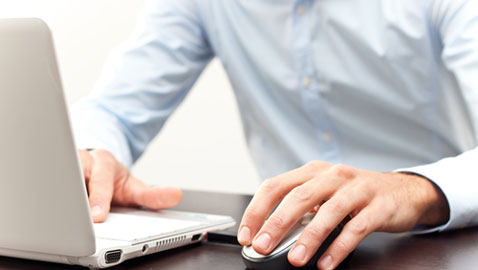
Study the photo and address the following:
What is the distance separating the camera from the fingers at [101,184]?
0.82 m

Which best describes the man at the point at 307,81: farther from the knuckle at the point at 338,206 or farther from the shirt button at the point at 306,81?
the knuckle at the point at 338,206

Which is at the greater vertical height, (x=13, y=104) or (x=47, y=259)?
(x=13, y=104)

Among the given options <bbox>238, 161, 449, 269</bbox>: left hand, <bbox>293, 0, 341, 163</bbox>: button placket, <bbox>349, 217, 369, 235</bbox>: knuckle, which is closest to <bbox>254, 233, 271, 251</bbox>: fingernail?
<bbox>238, 161, 449, 269</bbox>: left hand

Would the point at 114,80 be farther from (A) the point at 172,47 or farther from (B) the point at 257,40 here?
(B) the point at 257,40

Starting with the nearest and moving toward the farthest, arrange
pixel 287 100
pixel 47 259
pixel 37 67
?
pixel 37 67 < pixel 47 259 < pixel 287 100

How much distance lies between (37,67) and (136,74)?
1.03m

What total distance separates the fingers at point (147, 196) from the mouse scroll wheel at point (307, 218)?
0.28 m

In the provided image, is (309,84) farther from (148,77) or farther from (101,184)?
(101,184)

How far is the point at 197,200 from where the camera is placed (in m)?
1.16

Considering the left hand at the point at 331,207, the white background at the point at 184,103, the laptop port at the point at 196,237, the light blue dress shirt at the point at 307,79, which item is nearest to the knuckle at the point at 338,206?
the left hand at the point at 331,207

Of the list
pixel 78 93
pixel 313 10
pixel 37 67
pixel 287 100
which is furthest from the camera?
pixel 78 93

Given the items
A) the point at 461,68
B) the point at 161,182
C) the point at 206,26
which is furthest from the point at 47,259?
the point at 161,182

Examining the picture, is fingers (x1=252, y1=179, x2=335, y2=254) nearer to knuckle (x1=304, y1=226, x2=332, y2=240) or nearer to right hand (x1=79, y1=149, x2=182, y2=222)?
knuckle (x1=304, y1=226, x2=332, y2=240)

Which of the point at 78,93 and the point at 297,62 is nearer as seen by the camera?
the point at 297,62
